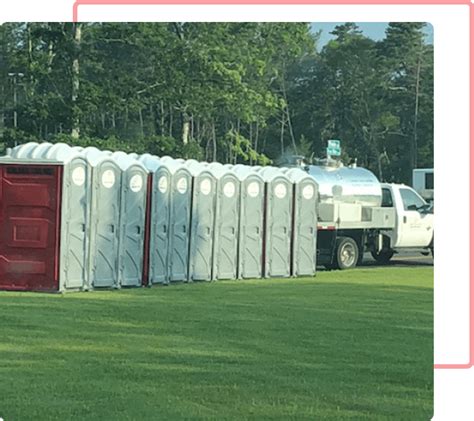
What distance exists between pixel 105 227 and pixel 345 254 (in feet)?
8.54

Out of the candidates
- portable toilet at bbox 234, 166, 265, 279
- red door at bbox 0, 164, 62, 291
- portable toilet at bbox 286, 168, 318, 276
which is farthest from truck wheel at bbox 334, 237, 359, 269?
red door at bbox 0, 164, 62, 291

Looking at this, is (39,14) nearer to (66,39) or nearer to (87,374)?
(66,39)

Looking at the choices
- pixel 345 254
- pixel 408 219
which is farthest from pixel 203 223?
pixel 408 219

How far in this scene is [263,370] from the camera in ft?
28.7

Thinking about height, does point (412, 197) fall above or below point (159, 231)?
above

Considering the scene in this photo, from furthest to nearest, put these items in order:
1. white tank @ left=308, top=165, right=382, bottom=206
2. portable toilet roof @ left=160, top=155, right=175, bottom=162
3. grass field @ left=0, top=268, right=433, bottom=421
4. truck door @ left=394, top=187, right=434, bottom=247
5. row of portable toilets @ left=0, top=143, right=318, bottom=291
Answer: row of portable toilets @ left=0, top=143, right=318, bottom=291
truck door @ left=394, top=187, right=434, bottom=247
white tank @ left=308, top=165, right=382, bottom=206
portable toilet roof @ left=160, top=155, right=175, bottom=162
grass field @ left=0, top=268, right=433, bottom=421

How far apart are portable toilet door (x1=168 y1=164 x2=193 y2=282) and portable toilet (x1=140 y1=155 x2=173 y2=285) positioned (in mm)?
44

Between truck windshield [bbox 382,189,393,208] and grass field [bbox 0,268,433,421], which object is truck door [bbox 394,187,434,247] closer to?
truck windshield [bbox 382,189,393,208]

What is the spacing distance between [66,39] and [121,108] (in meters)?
0.67

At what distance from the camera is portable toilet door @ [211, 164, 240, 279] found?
528 inches

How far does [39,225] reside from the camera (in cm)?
1231

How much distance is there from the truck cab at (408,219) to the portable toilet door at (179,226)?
2.08 meters

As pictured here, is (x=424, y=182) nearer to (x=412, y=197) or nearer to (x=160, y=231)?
(x=412, y=197)

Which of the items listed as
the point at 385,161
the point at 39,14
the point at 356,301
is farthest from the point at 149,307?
the point at 39,14
